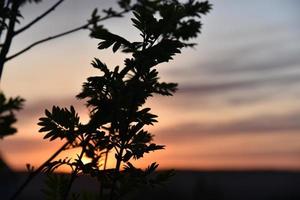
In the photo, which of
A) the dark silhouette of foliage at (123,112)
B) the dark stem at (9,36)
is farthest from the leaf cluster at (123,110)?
the dark stem at (9,36)

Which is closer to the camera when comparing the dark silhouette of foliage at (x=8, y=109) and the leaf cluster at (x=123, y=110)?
the leaf cluster at (x=123, y=110)

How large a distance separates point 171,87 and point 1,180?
43.6 ft

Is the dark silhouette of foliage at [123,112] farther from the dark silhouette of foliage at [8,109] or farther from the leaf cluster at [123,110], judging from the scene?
the dark silhouette of foliage at [8,109]

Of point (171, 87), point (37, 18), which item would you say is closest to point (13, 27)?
point (37, 18)

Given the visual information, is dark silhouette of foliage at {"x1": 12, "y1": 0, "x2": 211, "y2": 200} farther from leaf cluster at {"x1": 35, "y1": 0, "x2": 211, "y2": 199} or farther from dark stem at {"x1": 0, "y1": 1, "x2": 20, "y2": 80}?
dark stem at {"x1": 0, "y1": 1, "x2": 20, "y2": 80}

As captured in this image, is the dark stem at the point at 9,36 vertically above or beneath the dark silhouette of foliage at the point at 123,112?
above

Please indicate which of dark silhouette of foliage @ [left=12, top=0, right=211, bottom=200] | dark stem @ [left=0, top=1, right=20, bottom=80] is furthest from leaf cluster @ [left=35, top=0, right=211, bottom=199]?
dark stem @ [left=0, top=1, right=20, bottom=80]

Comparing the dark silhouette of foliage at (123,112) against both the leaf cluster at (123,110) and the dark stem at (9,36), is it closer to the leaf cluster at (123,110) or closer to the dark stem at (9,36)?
the leaf cluster at (123,110)

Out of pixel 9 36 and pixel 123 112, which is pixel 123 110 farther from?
pixel 9 36

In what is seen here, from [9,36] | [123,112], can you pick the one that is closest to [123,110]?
[123,112]

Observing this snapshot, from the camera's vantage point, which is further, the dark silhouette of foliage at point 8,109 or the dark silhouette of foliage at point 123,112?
the dark silhouette of foliage at point 8,109

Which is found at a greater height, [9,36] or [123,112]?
[9,36]

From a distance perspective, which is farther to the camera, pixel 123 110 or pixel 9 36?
pixel 9 36

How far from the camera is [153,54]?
335cm
